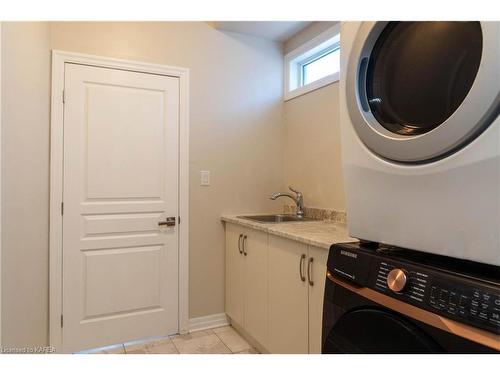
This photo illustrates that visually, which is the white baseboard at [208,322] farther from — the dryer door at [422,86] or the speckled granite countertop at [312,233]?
the dryer door at [422,86]

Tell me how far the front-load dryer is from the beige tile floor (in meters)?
1.67

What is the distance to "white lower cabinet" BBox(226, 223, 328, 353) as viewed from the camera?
1.63 metres

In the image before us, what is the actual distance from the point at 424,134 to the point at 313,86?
189 cm

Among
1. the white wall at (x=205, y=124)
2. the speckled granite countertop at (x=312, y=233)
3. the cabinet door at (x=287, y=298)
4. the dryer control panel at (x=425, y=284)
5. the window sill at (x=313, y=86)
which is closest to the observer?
the dryer control panel at (x=425, y=284)

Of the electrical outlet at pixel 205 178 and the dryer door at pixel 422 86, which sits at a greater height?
the dryer door at pixel 422 86

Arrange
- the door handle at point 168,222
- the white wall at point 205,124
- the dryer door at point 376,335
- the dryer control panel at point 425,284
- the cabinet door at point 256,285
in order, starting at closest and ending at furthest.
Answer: the dryer control panel at point 425,284 < the dryer door at point 376,335 < the white wall at point 205,124 < the cabinet door at point 256,285 < the door handle at point 168,222

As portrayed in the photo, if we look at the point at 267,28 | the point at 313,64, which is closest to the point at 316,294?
the point at 313,64

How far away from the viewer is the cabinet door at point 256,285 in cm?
209

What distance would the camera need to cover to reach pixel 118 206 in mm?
2342

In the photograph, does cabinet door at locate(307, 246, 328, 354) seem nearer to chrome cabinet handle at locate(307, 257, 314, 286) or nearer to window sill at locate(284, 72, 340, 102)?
chrome cabinet handle at locate(307, 257, 314, 286)

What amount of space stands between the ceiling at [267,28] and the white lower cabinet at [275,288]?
1621mm

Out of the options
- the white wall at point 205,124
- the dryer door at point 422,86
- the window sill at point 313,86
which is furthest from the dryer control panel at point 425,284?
the window sill at point 313,86
